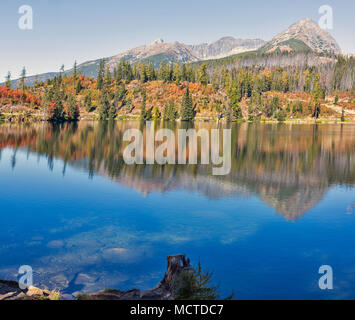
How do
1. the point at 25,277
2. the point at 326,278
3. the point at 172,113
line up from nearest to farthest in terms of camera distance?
1. the point at 25,277
2. the point at 326,278
3. the point at 172,113

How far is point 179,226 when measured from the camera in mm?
23906

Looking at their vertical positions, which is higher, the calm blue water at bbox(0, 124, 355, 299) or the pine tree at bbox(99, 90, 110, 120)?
the pine tree at bbox(99, 90, 110, 120)

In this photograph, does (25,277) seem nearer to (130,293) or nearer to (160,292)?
(130,293)

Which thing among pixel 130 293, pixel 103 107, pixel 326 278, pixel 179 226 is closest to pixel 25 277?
pixel 130 293

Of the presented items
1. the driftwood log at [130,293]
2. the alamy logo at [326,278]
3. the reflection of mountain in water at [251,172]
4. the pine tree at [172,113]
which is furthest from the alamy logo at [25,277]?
the pine tree at [172,113]

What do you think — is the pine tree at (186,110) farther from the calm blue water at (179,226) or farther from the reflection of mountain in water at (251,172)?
the calm blue water at (179,226)

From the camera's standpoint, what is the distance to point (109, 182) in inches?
1462

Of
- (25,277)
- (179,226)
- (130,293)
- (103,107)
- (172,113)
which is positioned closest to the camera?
(130,293)

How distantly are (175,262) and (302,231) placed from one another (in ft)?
43.5

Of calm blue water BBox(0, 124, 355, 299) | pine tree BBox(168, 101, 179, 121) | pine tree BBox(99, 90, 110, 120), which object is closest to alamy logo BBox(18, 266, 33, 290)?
calm blue water BBox(0, 124, 355, 299)

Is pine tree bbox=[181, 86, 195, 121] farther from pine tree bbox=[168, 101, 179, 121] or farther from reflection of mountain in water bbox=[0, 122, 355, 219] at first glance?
reflection of mountain in water bbox=[0, 122, 355, 219]

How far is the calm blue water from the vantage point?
1664cm
